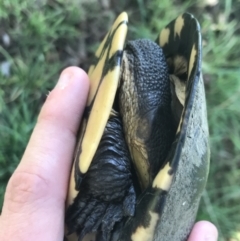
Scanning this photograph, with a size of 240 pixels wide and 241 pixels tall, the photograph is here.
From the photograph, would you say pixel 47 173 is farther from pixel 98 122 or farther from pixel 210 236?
pixel 210 236

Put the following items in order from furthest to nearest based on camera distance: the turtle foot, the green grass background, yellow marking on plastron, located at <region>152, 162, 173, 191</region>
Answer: the green grass background
the turtle foot
yellow marking on plastron, located at <region>152, 162, 173, 191</region>

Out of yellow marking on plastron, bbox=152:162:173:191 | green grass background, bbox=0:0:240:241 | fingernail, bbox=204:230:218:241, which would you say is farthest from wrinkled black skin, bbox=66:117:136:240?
green grass background, bbox=0:0:240:241

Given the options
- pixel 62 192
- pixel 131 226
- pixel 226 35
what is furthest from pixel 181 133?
pixel 226 35

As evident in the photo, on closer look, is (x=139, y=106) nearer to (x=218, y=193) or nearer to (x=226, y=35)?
(x=218, y=193)

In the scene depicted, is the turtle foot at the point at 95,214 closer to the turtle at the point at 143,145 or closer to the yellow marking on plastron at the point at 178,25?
the turtle at the point at 143,145

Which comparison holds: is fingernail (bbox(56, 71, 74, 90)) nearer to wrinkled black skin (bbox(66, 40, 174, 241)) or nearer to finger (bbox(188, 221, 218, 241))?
wrinkled black skin (bbox(66, 40, 174, 241))

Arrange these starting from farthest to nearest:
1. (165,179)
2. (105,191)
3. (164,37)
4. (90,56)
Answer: (90,56) < (164,37) < (105,191) < (165,179)

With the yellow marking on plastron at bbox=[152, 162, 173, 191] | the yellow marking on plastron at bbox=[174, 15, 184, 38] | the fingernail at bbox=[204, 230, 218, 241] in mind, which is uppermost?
the yellow marking on plastron at bbox=[174, 15, 184, 38]

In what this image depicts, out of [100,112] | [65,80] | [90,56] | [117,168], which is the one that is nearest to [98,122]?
[100,112]
